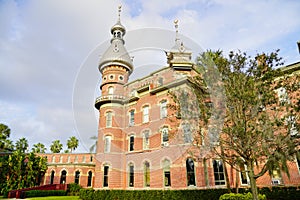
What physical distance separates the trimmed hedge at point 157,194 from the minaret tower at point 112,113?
2129 millimetres

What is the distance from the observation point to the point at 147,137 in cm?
2106

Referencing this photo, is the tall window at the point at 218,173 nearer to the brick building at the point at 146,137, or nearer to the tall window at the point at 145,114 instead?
the brick building at the point at 146,137

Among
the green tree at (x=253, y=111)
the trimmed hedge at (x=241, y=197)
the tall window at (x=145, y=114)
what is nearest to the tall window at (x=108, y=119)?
the tall window at (x=145, y=114)

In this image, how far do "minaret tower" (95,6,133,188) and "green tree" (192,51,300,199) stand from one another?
585 inches

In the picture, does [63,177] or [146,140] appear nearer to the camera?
[146,140]

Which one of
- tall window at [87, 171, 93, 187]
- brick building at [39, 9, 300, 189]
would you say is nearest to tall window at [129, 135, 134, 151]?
brick building at [39, 9, 300, 189]

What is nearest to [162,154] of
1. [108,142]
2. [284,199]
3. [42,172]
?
[108,142]

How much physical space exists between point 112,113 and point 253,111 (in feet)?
57.2

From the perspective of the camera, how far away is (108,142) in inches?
893

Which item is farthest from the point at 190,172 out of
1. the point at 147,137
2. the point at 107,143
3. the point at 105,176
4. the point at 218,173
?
the point at 107,143

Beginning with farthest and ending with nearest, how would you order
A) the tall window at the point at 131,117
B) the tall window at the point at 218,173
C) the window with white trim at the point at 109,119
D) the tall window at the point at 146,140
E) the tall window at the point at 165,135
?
the window with white trim at the point at 109,119 < the tall window at the point at 131,117 < the tall window at the point at 146,140 < the tall window at the point at 165,135 < the tall window at the point at 218,173

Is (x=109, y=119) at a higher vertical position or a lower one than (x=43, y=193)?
higher

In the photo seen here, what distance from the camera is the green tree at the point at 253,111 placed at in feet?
25.8

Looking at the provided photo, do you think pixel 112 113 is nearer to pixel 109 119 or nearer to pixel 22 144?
pixel 109 119
